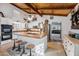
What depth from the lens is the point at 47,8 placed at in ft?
7.50

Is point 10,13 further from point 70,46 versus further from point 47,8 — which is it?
point 70,46

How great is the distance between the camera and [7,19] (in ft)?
7.29

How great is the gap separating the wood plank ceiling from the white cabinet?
491mm

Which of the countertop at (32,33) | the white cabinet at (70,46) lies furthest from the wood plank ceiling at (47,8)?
the white cabinet at (70,46)

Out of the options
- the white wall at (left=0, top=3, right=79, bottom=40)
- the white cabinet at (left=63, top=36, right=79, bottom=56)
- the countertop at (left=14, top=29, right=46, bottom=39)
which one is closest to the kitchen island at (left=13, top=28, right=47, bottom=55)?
the countertop at (left=14, top=29, right=46, bottom=39)

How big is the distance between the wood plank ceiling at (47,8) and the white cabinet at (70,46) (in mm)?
491

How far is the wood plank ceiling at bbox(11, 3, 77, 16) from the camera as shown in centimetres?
224

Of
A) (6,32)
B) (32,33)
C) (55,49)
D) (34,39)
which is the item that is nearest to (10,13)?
(6,32)

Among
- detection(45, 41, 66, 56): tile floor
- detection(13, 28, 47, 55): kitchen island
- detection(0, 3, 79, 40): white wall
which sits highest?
detection(0, 3, 79, 40): white wall

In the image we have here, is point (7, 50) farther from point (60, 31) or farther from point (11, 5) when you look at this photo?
point (60, 31)

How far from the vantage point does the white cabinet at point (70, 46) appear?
6.86 ft

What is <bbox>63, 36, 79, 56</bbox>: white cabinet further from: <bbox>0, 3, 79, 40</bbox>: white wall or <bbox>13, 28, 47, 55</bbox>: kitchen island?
<bbox>13, 28, 47, 55</bbox>: kitchen island

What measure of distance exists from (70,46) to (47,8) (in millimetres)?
824

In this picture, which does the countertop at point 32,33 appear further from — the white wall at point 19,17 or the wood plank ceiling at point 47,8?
the wood plank ceiling at point 47,8
